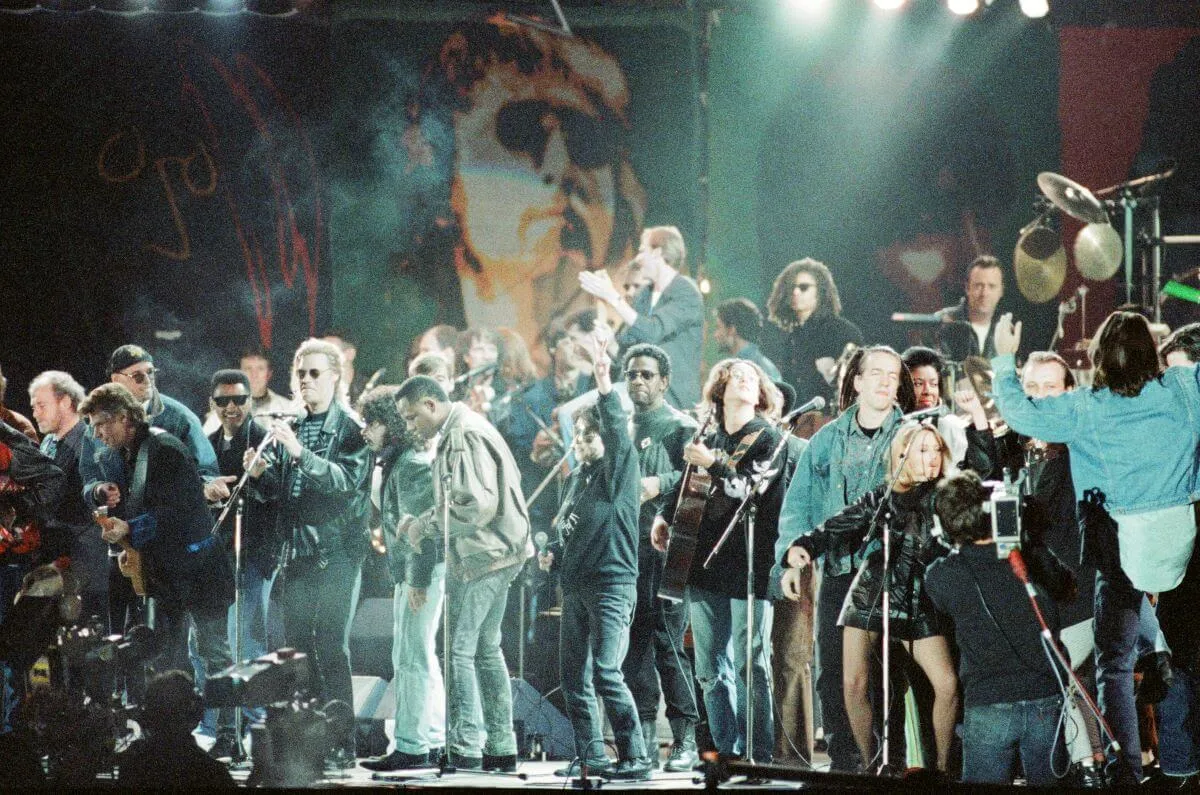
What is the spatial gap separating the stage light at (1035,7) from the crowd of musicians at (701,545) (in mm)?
3092

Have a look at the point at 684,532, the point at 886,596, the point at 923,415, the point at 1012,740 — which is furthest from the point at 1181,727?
the point at 684,532

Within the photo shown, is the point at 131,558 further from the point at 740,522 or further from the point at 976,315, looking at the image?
the point at 976,315

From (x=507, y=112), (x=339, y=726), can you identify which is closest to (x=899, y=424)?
(x=339, y=726)

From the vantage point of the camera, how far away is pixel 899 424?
678cm

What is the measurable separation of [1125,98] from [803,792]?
22.6 feet

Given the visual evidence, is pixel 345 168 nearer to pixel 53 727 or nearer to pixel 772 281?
pixel 772 281

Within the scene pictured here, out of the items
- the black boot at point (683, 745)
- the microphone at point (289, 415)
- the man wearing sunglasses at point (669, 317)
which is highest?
the man wearing sunglasses at point (669, 317)

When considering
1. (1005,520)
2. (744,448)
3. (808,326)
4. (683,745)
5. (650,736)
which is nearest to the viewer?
(1005,520)

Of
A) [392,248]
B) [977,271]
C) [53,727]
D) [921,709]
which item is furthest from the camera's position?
[392,248]

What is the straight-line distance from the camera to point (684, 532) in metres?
7.07

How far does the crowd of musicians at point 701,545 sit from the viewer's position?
614cm

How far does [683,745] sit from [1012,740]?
2.34m

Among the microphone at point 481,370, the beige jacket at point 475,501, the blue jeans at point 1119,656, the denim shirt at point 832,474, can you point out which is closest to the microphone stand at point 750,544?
the denim shirt at point 832,474

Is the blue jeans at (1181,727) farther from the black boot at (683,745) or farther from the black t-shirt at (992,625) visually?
the black boot at (683,745)
